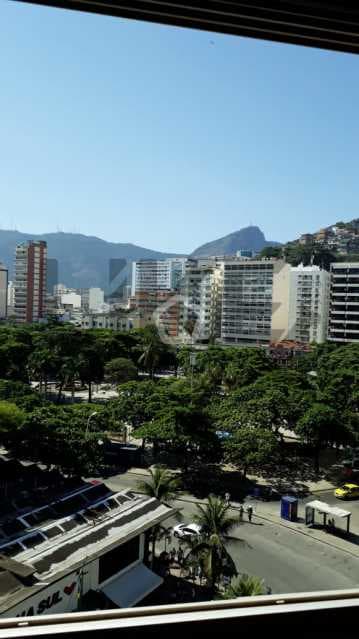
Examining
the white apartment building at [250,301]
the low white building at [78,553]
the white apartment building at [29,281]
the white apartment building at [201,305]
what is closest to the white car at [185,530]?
the low white building at [78,553]

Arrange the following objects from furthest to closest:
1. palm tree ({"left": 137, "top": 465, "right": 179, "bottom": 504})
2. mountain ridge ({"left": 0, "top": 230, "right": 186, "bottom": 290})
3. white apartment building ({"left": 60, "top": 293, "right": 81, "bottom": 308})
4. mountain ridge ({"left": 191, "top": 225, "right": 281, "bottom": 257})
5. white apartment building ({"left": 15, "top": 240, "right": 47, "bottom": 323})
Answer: mountain ridge ({"left": 191, "top": 225, "right": 281, "bottom": 257}) → mountain ridge ({"left": 0, "top": 230, "right": 186, "bottom": 290}) → white apartment building ({"left": 60, "top": 293, "right": 81, "bottom": 308}) → white apartment building ({"left": 15, "top": 240, "right": 47, "bottom": 323}) → palm tree ({"left": 137, "top": 465, "right": 179, "bottom": 504})

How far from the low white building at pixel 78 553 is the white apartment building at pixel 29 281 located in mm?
27654

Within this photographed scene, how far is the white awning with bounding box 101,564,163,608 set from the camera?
13.1 feet

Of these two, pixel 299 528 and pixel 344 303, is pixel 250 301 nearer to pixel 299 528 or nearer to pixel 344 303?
pixel 344 303

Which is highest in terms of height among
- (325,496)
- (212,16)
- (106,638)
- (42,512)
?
(212,16)

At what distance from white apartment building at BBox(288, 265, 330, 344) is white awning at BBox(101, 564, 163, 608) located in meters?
20.0

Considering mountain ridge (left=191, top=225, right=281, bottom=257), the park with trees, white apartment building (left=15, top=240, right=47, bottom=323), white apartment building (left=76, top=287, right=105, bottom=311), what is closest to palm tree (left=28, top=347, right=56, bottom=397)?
the park with trees

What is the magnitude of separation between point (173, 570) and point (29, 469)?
2.52 meters

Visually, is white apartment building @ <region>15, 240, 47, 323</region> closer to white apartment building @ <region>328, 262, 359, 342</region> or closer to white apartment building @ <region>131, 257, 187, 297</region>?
white apartment building @ <region>131, 257, 187, 297</region>

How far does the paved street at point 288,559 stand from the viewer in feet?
15.2

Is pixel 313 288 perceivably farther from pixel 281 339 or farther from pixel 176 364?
pixel 176 364

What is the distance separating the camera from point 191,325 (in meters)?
25.4

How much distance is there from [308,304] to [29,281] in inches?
672

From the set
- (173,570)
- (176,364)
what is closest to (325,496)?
(173,570)
